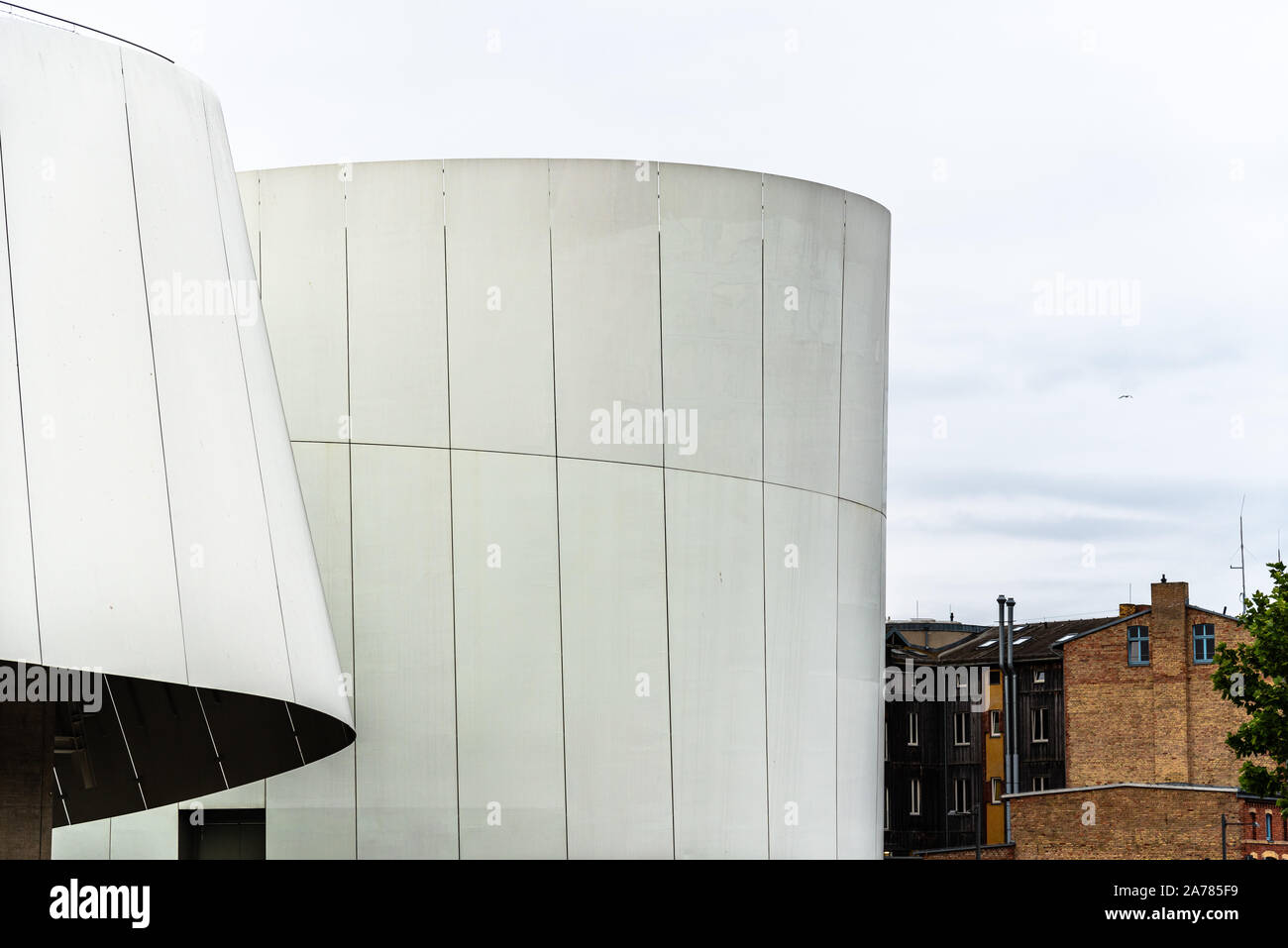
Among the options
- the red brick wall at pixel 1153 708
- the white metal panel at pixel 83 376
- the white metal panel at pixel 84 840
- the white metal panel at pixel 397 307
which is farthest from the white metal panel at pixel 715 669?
the red brick wall at pixel 1153 708

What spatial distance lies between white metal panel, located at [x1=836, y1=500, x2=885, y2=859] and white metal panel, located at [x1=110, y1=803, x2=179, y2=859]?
9156 millimetres

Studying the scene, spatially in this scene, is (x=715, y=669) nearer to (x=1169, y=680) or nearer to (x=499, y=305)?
(x=499, y=305)

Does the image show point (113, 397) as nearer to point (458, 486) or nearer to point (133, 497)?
point (133, 497)

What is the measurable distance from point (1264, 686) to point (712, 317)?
24.1 meters

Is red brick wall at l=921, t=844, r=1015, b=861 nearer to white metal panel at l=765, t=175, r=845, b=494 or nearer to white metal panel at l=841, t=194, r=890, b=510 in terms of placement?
white metal panel at l=841, t=194, r=890, b=510

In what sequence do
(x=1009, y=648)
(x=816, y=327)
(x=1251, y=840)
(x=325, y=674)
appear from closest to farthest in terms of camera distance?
(x=325, y=674) < (x=816, y=327) < (x=1251, y=840) < (x=1009, y=648)

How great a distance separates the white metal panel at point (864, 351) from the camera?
68.4ft

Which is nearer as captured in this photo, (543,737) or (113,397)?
(113,397)

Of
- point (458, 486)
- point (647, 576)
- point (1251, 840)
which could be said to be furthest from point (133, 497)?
point (1251, 840)

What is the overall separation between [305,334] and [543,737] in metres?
6.27

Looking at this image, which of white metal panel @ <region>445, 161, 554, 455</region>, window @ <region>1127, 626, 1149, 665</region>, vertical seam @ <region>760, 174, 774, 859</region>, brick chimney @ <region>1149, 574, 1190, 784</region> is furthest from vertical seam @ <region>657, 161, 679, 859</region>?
window @ <region>1127, 626, 1149, 665</region>

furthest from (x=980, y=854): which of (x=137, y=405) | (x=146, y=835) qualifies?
(x=137, y=405)

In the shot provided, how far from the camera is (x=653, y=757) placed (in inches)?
740

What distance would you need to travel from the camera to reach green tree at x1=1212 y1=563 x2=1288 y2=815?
35.8 m
